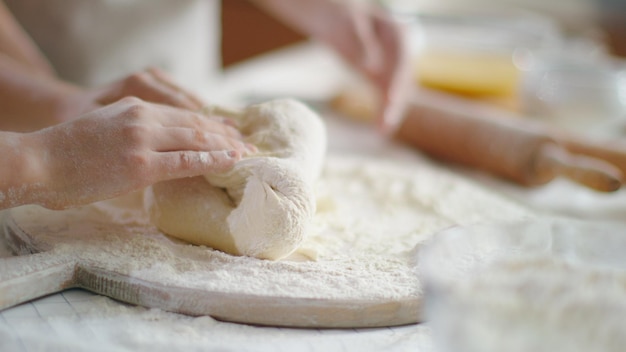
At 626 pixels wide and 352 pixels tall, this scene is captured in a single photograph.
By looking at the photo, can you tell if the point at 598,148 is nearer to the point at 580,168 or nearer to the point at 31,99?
the point at 580,168

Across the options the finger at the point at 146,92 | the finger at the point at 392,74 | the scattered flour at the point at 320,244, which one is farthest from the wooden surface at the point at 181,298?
the finger at the point at 392,74

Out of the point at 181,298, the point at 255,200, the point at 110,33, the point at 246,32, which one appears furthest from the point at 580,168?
the point at 246,32

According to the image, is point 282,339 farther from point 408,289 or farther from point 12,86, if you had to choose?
point 12,86

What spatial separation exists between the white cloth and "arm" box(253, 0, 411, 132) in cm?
39

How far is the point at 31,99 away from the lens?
45.8 inches

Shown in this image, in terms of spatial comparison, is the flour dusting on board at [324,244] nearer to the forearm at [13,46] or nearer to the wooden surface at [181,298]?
the wooden surface at [181,298]

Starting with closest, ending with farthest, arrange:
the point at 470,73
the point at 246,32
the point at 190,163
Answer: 1. the point at 190,163
2. the point at 470,73
3. the point at 246,32

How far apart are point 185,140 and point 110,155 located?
98 mm

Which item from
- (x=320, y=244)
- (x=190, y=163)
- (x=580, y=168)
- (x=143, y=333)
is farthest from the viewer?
(x=580, y=168)

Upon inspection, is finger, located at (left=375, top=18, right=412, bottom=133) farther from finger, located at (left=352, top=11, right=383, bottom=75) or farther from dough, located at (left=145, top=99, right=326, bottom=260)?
dough, located at (left=145, top=99, right=326, bottom=260)

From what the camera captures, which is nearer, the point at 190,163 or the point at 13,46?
the point at 190,163

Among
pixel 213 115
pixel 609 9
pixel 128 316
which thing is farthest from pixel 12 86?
pixel 609 9

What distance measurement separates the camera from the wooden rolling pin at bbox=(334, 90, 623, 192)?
133cm

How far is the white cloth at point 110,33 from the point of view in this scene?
1.63 m
